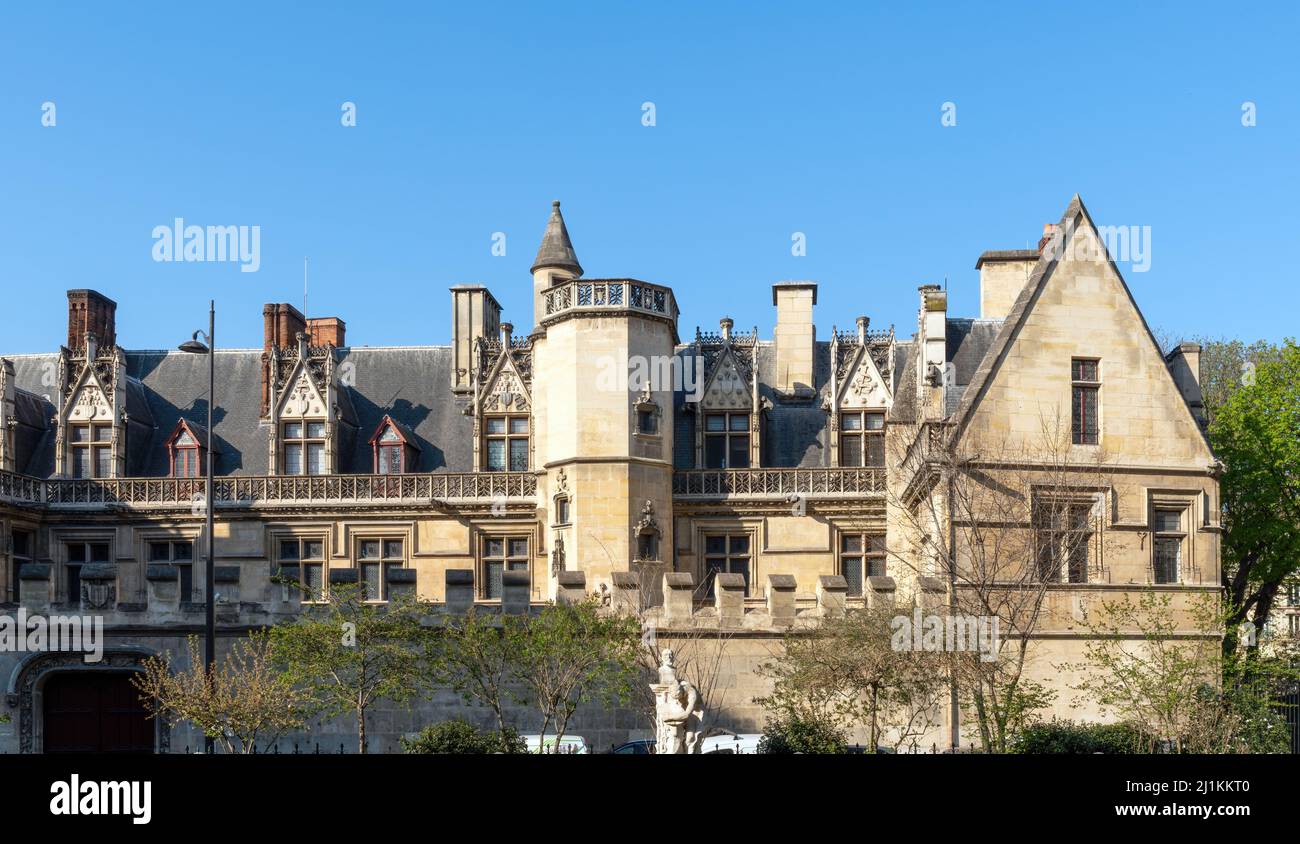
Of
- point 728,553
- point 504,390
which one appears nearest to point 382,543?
point 504,390

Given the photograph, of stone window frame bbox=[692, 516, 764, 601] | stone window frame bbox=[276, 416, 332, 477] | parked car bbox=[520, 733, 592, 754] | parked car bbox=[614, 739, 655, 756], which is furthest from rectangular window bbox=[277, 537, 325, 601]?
parked car bbox=[614, 739, 655, 756]

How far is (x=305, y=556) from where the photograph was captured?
122 feet

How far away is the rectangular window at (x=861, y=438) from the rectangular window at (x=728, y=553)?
10.7 feet

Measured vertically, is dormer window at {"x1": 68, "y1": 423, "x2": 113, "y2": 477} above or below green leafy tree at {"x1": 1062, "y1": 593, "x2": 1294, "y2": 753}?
above

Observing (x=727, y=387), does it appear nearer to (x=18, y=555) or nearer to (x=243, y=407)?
(x=243, y=407)

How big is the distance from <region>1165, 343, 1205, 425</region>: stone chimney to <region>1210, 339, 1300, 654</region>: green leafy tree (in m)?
3.72

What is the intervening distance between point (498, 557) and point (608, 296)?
7254mm

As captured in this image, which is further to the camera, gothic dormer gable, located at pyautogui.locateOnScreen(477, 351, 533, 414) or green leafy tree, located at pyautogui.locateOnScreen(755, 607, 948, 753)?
gothic dormer gable, located at pyautogui.locateOnScreen(477, 351, 533, 414)

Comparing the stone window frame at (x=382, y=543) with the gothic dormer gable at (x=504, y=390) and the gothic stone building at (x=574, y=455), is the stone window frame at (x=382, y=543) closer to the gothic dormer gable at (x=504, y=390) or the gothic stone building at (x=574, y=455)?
the gothic stone building at (x=574, y=455)

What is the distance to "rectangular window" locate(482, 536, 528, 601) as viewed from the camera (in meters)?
36.8

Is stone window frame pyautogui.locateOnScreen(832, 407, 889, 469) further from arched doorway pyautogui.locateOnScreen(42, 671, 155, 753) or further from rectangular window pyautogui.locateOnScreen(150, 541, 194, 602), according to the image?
arched doorway pyautogui.locateOnScreen(42, 671, 155, 753)

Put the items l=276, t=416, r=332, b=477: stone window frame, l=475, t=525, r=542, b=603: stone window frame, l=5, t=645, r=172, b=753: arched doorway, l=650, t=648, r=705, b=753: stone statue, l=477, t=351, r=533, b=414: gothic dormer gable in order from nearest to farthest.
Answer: l=650, t=648, r=705, b=753: stone statue < l=5, t=645, r=172, b=753: arched doorway < l=475, t=525, r=542, b=603: stone window frame < l=477, t=351, r=533, b=414: gothic dormer gable < l=276, t=416, r=332, b=477: stone window frame
